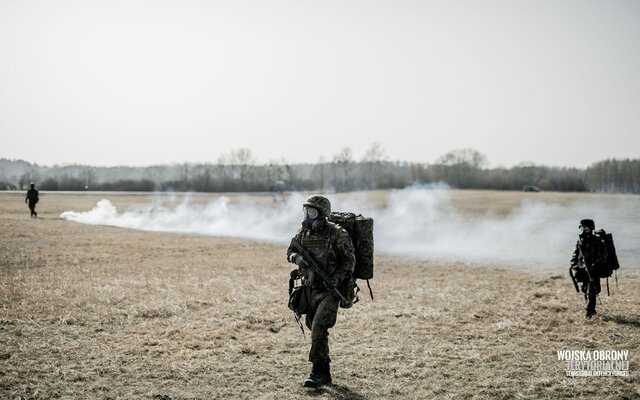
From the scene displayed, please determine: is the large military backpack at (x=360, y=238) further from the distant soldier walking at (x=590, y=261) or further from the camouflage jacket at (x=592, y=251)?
the camouflage jacket at (x=592, y=251)

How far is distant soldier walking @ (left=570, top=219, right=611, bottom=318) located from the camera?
10992mm

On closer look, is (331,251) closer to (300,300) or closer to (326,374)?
(300,300)

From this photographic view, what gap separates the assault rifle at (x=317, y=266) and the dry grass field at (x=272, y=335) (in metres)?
1.47

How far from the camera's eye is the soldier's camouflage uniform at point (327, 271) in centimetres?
728

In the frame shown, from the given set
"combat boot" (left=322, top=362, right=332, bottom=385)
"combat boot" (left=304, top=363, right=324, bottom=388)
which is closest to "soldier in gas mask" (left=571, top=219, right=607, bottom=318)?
"combat boot" (left=322, top=362, right=332, bottom=385)

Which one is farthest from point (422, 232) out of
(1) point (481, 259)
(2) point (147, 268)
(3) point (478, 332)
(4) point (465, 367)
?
(4) point (465, 367)

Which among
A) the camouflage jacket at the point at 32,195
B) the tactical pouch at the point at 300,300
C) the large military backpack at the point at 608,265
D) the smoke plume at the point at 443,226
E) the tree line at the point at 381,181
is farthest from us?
the tree line at the point at 381,181

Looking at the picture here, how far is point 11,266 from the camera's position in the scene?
16875 mm

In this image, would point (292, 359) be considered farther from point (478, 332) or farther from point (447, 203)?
point (447, 203)

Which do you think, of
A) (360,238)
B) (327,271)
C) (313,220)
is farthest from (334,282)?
(313,220)

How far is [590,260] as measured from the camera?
11039 mm

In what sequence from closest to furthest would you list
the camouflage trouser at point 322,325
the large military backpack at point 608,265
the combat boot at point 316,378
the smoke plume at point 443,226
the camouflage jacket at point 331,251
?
the combat boot at point 316,378
the camouflage trouser at point 322,325
the camouflage jacket at point 331,251
the large military backpack at point 608,265
the smoke plume at point 443,226

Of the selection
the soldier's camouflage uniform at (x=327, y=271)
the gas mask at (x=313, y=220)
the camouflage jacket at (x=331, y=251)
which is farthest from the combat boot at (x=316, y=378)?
the gas mask at (x=313, y=220)

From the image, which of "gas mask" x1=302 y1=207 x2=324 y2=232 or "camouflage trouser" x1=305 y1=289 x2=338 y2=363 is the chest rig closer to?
"gas mask" x1=302 y1=207 x2=324 y2=232
